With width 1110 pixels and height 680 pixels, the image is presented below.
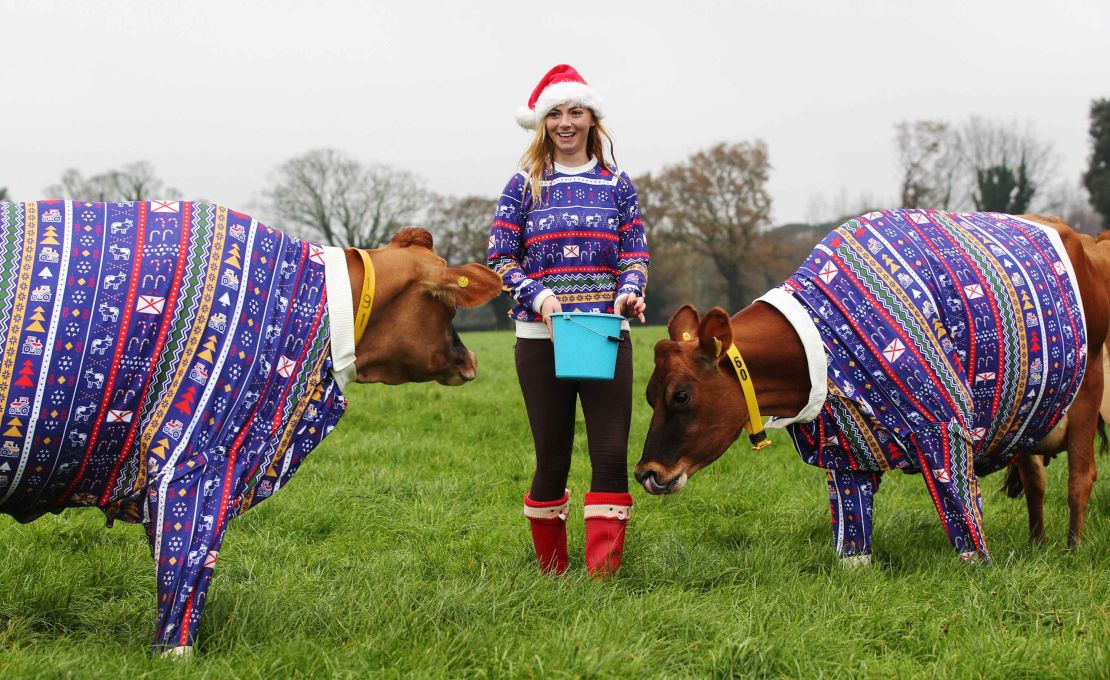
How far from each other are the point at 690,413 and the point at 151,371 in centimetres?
216

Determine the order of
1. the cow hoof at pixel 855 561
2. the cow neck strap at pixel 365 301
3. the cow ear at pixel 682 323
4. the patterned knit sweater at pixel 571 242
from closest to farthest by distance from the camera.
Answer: the cow neck strap at pixel 365 301
the patterned knit sweater at pixel 571 242
the cow ear at pixel 682 323
the cow hoof at pixel 855 561

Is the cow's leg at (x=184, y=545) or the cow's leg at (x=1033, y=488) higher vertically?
the cow's leg at (x=184, y=545)

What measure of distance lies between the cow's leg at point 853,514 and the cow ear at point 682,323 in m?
0.95

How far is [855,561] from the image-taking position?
4.41 metres

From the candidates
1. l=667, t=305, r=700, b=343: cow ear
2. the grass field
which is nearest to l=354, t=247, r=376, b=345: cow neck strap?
the grass field

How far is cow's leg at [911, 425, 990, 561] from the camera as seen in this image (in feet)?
13.3

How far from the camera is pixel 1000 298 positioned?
14.1ft

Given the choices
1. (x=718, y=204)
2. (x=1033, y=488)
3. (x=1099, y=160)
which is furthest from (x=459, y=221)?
(x=1033, y=488)

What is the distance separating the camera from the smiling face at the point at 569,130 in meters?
4.16

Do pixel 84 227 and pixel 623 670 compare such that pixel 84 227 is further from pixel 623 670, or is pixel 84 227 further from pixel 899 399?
pixel 899 399

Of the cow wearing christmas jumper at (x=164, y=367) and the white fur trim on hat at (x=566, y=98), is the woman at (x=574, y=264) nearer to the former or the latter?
the white fur trim on hat at (x=566, y=98)

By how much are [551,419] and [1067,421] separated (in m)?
2.75

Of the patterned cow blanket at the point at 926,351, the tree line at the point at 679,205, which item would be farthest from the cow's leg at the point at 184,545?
the tree line at the point at 679,205

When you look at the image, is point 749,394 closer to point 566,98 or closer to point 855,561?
point 855,561
